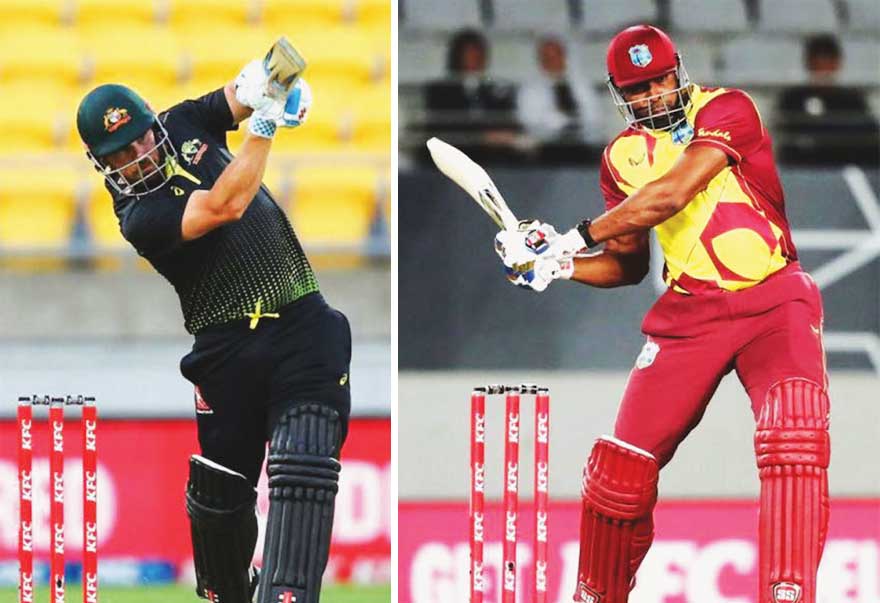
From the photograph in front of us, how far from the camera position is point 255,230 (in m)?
4.50

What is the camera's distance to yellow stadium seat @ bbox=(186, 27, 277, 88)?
28.5 ft

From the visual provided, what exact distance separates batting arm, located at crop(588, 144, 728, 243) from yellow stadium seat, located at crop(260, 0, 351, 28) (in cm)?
487

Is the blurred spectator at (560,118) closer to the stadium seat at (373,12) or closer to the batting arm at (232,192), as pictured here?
the stadium seat at (373,12)

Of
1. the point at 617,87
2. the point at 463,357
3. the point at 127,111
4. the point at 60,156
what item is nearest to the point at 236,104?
the point at 127,111

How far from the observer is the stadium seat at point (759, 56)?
766 cm

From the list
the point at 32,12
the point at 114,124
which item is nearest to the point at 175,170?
the point at 114,124

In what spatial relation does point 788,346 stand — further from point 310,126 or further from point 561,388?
point 310,126

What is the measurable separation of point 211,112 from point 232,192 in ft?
1.78

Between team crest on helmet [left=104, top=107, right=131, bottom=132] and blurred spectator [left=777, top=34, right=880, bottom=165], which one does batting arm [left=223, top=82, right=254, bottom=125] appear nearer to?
team crest on helmet [left=104, top=107, right=131, bottom=132]

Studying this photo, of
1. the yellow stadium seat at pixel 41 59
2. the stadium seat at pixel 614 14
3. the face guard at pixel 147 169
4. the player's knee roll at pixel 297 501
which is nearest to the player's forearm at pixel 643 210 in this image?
the player's knee roll at pixel 297 501

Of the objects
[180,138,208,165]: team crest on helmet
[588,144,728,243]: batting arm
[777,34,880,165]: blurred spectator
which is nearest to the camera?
[588,144,728,243]: batting arm

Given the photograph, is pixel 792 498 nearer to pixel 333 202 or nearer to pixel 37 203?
pixel 333 202

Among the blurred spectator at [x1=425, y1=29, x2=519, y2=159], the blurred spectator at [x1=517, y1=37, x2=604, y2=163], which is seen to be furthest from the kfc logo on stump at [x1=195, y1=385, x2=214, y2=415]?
the blurred spectator at [x1=517, y1=37, x2=604, y2=163]

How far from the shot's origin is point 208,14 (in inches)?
356
